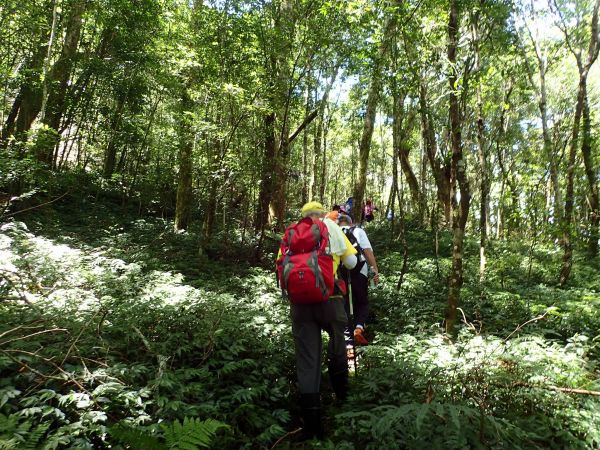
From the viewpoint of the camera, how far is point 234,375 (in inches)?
162

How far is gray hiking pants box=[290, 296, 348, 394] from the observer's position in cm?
381

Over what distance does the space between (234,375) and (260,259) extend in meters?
8.36

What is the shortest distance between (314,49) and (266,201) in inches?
206

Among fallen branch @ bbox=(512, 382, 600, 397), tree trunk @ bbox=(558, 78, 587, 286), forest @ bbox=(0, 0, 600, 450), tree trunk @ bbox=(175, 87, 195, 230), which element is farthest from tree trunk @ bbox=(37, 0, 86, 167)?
tree trunk @ bbox=(558, 78, 587, 286)

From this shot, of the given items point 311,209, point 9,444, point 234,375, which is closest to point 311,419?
point 234,375

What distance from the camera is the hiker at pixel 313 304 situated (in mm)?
3759

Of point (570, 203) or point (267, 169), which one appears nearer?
point (570, 203)

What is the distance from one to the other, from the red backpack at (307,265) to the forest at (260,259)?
106 cm

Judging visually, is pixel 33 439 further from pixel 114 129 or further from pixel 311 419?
pixel 114 129

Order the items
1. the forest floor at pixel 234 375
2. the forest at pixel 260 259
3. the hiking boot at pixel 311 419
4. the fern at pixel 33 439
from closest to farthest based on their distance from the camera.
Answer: the fern at pixel 33 439
the forest floor at pixel 234 375
the forest at pixel 260 259
the hiking boot at pixel 311 419

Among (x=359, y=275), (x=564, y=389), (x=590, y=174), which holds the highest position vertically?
(x=590, y=174)

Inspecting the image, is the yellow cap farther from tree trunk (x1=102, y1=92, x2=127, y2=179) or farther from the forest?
tree trunk (x1=102, y1=92, x2=127, y2=179)

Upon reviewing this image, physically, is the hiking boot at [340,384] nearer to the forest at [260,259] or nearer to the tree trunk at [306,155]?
the forest at [260,259]

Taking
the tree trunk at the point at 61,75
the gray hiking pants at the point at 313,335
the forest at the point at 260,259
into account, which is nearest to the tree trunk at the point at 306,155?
the forest at the point at 260,259
